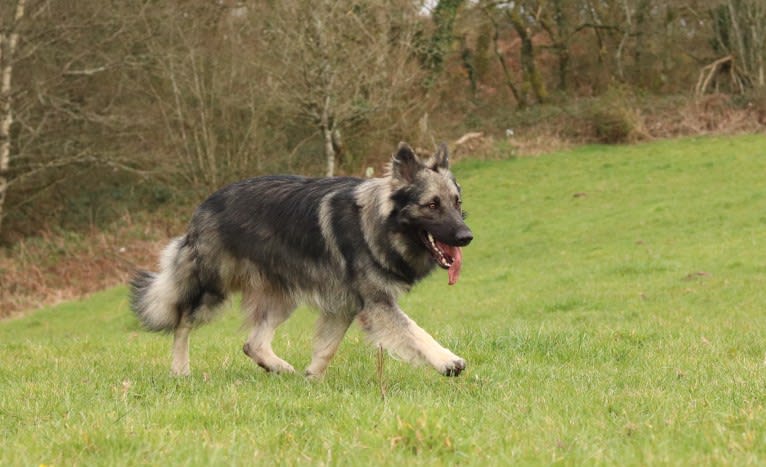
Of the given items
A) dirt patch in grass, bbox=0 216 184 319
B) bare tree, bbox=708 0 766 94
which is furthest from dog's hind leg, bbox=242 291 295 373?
bare tree, bbox=708 0 766 94

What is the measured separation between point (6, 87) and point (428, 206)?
22.8 meters

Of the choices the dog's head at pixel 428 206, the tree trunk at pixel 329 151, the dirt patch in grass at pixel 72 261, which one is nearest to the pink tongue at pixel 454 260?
the dog's head at pixel 428 206

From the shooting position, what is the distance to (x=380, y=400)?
541cm

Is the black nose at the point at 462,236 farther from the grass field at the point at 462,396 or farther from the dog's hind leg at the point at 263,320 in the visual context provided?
the dog's hind leg at the point at 263,320

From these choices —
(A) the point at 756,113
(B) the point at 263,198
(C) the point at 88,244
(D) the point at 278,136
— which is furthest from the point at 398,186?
(A) the point at 756,113

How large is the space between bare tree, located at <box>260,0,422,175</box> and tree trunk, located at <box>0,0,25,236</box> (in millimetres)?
8408

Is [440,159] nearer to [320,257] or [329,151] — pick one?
[320,257]

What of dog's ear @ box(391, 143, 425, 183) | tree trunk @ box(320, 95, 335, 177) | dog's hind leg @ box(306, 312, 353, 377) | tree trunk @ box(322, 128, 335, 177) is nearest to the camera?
dog's ear @ box(391, 143, 425, 183)

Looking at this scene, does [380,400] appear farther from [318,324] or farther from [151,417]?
[318,324]

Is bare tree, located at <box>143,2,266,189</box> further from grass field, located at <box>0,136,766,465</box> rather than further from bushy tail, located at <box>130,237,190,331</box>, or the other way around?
bushy tail, located at <box>130,237,190,331</box>

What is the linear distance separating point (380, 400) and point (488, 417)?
778mm

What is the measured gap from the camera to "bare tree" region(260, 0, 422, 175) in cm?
2989

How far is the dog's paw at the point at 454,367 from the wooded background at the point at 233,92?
2292 cm

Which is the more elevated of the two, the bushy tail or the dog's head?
Answer: the dog's head
